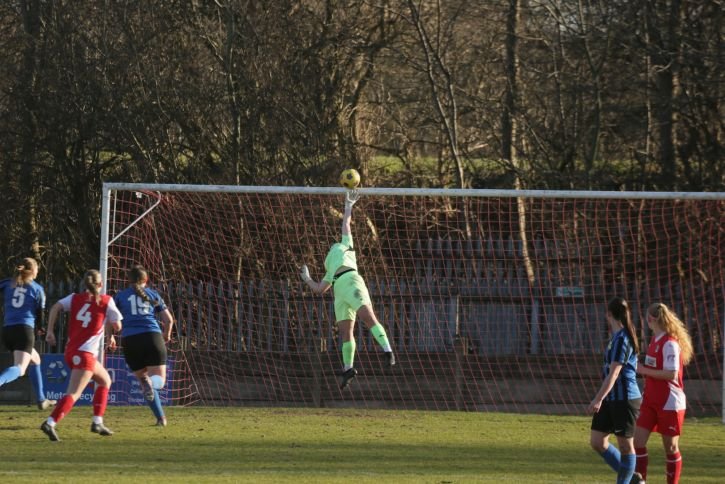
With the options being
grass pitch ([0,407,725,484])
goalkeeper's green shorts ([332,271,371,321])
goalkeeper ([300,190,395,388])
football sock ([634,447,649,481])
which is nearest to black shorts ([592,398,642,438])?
football sock ([634,447,649,481])

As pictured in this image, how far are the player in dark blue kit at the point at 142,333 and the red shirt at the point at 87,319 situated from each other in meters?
0.70

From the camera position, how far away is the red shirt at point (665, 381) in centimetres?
872

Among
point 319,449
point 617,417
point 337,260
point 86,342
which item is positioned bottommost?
point 319,449

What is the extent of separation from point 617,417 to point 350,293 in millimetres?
4312

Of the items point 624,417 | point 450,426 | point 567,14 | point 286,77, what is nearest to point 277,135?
point 286,77

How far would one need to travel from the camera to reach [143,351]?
38.8 feet

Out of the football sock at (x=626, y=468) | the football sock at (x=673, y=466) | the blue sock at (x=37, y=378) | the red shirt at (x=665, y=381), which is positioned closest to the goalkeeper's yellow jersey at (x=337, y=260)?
the blue sock at (x=37, y=378)

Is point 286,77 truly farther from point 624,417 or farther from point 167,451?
point 624,417

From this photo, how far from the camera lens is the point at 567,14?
20312mm

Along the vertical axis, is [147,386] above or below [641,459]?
above

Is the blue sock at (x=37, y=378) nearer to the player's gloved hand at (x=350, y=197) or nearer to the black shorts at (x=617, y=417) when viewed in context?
the player's gloved hand at (x=350, y=197)

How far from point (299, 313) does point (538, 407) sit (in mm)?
3971

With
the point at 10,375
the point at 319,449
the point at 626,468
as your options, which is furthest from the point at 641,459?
the point at 10,375

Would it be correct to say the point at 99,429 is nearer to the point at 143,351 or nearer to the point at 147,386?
the point at 147,386
